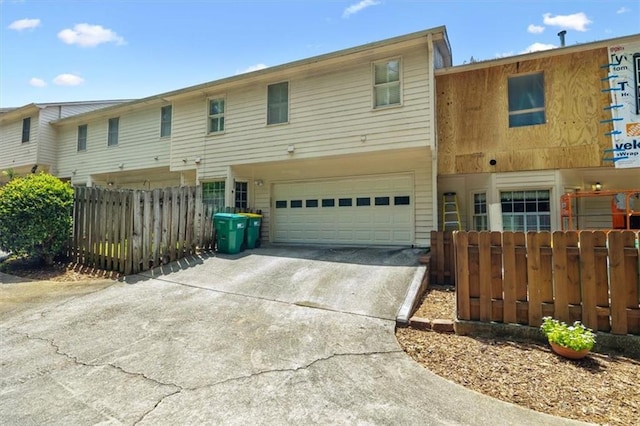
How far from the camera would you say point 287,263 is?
8.18 m

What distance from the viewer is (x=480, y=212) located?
33.4 ft

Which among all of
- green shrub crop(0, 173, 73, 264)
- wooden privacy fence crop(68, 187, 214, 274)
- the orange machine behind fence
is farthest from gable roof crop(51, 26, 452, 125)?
green shrub crop(0, 173, 73, 264)

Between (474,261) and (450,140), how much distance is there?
5.98m

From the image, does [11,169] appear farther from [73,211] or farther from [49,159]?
[73,211]

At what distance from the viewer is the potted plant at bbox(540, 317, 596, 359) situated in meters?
3.55

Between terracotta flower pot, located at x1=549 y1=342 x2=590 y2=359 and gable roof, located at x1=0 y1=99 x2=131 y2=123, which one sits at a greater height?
gable roof, located at x1=0 y1=99 x2=131 y2=123

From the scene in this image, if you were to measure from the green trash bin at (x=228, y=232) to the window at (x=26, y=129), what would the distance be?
15435mm

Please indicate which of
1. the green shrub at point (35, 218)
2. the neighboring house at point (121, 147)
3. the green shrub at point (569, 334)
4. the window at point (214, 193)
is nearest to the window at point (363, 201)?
the window at point (214, 193)

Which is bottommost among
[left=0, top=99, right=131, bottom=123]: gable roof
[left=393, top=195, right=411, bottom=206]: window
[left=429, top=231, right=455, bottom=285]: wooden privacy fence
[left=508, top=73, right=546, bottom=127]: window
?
[left=429, top=231, right=455, bottom=285]: wooden privacy fence

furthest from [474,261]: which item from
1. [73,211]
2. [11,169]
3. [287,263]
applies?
[11,169]

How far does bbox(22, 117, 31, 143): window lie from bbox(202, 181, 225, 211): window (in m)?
12.6

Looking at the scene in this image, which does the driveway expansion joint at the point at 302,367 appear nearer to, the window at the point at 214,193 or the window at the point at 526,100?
the window at the point at 526,100

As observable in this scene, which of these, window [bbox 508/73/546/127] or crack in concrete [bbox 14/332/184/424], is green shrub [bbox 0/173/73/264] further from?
window [bbox 508/73/546/127]

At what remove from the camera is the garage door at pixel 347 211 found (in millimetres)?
10250
